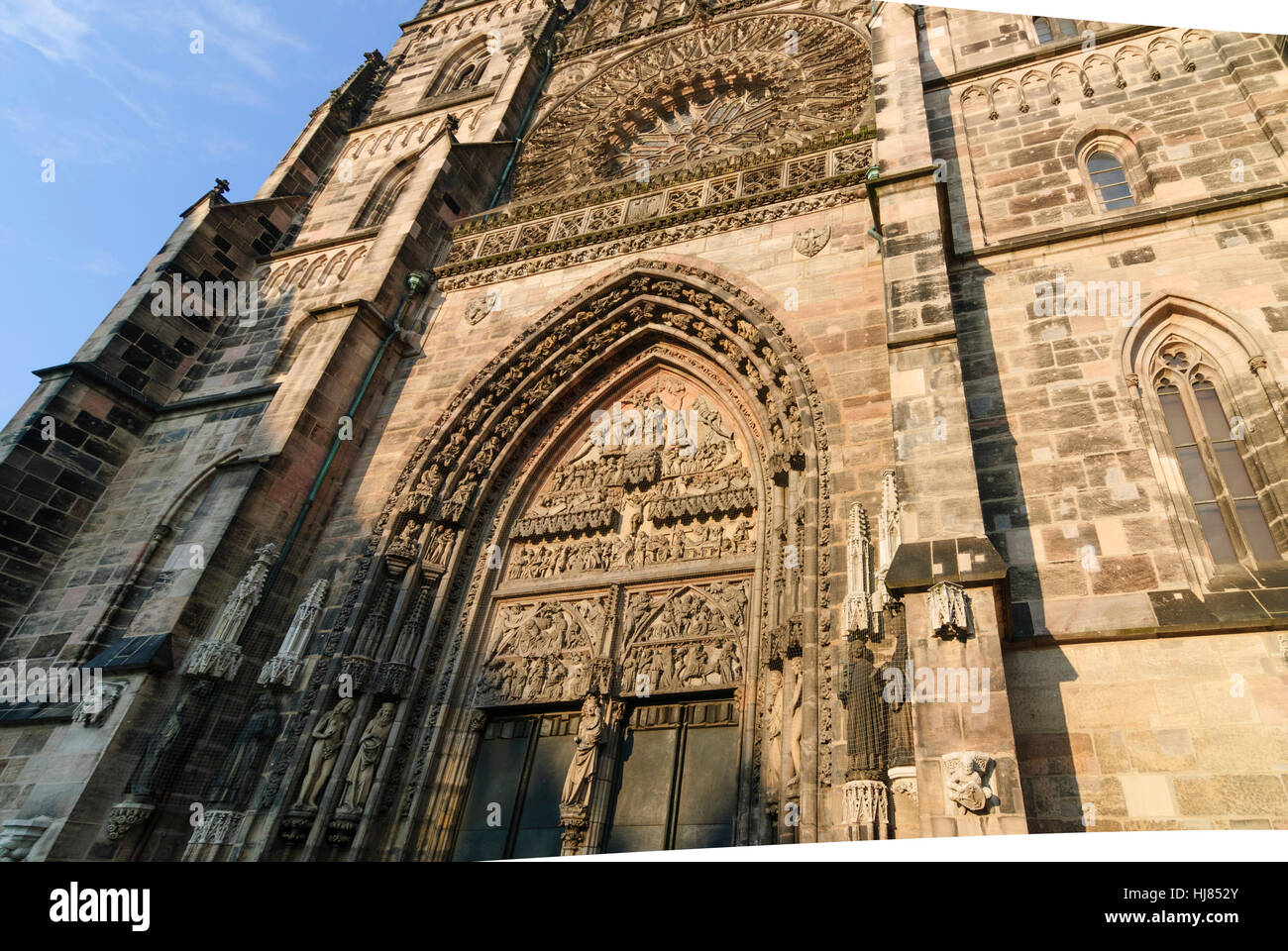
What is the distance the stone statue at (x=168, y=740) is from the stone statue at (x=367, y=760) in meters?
1.61

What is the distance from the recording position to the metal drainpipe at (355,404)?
907 cm

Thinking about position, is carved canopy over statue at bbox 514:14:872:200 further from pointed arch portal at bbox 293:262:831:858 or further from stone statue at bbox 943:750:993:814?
stone statue at bbox 943:750:993:814

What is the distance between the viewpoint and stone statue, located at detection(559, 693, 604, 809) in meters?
7.47

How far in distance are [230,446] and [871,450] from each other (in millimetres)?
8770

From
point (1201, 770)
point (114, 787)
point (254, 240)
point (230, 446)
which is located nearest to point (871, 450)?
point (1201, 770)

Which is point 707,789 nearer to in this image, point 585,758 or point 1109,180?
point 585,758

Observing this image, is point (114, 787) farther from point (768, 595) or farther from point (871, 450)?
point (871, 450)

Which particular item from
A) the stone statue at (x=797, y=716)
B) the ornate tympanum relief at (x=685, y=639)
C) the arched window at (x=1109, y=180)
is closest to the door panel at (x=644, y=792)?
the ornate tympanum relief at (x=685, y=639)

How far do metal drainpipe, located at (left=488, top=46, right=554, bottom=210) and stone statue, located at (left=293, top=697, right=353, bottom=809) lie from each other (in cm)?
917

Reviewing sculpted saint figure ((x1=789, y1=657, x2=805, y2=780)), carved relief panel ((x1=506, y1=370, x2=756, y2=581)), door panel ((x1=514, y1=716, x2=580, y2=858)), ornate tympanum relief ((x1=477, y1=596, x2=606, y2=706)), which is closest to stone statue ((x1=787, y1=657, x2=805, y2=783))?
sculpted saint figure ((x1=789, y1=657, x2=805, y2=780))

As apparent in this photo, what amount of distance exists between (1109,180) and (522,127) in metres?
10.9

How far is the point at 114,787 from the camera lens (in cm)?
729

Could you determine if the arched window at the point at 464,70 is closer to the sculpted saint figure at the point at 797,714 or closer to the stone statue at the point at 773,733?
the stone statue at the point at 773,733
